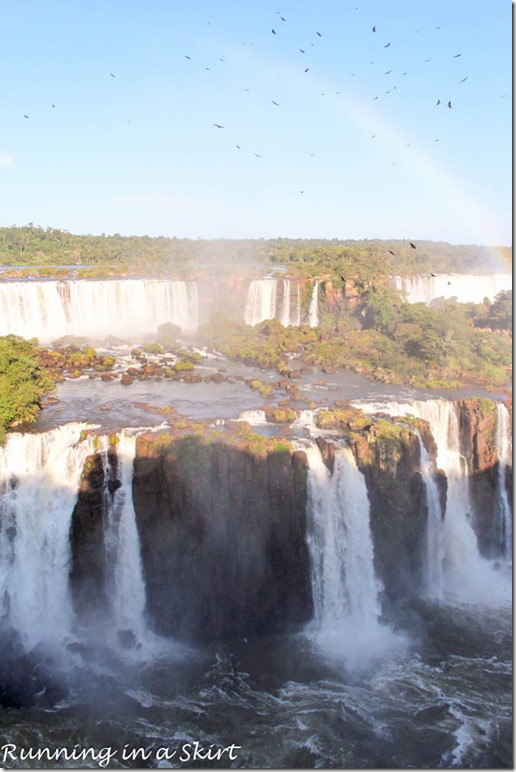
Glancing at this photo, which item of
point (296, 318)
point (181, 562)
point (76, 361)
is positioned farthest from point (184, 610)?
point (296, 318)

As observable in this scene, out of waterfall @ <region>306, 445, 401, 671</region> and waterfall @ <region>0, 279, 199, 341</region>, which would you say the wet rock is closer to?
waterfall @ <region>306, 445, 401, 671</region>

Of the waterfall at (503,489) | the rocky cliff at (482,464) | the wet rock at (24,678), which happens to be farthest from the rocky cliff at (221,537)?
the waterfall at (503,489)

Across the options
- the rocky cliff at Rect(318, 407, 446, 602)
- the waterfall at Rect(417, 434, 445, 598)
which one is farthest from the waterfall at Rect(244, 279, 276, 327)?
the waterfall at Rect(417, 434, 445, 598)

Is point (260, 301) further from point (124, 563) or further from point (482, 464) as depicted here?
point (124, 563)

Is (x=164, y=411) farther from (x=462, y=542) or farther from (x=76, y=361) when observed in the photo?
(x=462, y=542)

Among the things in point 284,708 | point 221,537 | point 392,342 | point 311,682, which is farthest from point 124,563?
point 392,342
